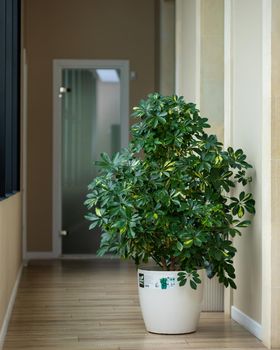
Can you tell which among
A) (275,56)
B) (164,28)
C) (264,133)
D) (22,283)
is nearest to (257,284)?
(264,133)

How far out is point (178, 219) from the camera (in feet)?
18.2

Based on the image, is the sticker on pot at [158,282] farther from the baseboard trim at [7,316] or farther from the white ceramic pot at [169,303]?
the baseboard trim at [7,316]

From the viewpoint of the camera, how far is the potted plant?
17.9 ft

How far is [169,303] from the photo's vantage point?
18.2ft

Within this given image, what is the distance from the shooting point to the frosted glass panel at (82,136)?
10867 millimetres

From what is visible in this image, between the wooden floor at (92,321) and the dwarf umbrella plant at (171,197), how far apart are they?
41 cm

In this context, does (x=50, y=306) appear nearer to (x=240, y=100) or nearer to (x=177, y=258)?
(x=177, y=258)

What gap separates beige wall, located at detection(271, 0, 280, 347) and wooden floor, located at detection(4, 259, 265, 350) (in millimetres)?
242

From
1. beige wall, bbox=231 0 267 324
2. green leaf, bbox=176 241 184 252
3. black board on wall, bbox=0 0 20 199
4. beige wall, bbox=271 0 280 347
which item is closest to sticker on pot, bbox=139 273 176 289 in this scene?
green leaf, bbox=176 241 184 252

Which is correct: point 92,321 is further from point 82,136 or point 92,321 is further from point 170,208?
point 82,136

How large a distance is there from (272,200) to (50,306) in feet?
8.18

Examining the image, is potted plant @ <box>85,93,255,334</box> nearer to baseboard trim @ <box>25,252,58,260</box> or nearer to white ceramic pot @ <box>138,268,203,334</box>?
white ceramic pot @ <box>138,268,203,334</box>

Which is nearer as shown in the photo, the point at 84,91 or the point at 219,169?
the point at 219,169

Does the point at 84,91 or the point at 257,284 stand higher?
the point at 84,91
